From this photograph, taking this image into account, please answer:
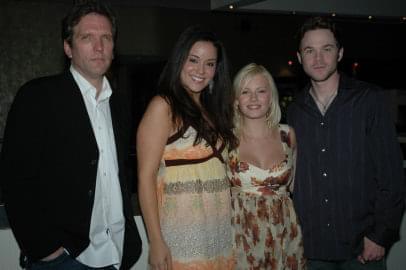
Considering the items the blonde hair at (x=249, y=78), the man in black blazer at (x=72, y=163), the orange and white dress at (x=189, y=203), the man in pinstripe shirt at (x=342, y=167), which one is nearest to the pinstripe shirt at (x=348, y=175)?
the man in pinstripe shirt at (x=342, y=167)

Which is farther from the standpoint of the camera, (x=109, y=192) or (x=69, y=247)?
(x=109, y=192)

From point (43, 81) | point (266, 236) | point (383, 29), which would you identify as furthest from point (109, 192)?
point (383, 29)

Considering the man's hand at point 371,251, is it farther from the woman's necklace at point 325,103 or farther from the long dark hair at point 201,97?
the long dark hair at point 201,97

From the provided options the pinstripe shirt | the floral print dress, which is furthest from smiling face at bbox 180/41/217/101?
the pinstripe shirt

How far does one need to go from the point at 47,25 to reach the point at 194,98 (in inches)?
186

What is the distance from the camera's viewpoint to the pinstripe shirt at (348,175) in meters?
2.17

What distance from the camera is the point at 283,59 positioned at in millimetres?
8078

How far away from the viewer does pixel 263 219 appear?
90.3 inches

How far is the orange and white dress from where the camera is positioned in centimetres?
204

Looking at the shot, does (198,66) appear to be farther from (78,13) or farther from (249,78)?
(78,13)

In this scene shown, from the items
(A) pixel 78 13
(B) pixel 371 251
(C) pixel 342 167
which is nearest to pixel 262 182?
(C) pixel 342 167

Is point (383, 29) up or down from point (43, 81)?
up

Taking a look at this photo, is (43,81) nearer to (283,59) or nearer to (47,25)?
(47,25)

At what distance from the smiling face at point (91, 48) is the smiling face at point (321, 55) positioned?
1038mm
